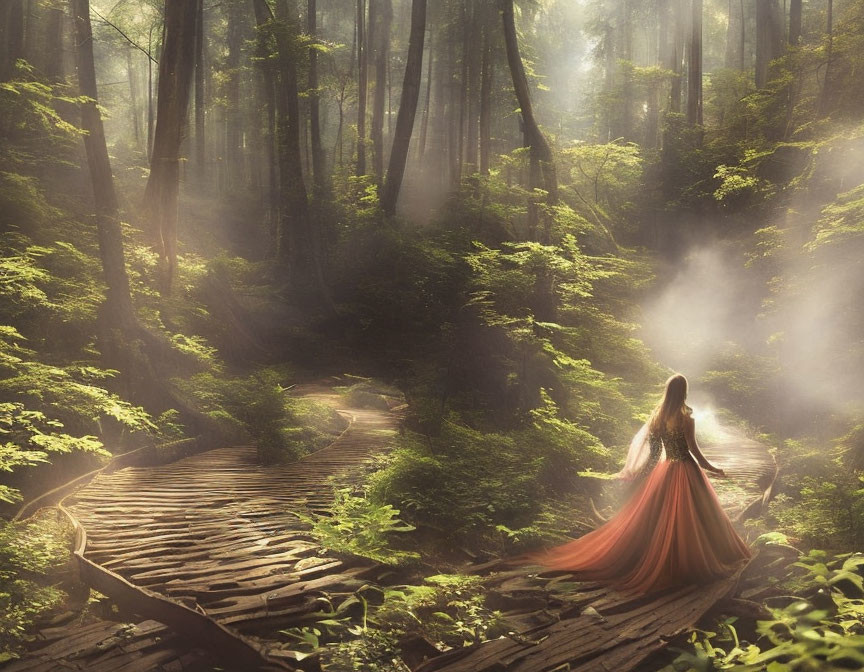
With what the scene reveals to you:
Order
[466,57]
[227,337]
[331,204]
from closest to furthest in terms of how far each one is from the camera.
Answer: [227,337] < [331,204] < [466,57]

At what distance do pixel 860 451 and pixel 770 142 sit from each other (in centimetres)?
1231

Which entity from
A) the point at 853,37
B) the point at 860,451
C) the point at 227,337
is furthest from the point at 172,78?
the point at 853,37

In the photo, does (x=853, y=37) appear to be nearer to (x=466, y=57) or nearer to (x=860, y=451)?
(x=860, y=451)

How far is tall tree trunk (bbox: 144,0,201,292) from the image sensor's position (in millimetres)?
12369

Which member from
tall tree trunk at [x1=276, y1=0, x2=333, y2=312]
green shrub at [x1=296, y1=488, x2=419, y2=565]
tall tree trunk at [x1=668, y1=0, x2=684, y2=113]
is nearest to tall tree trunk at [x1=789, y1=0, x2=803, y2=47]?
tall tree trunk at [x1=668, y1=0, x2=684, y2=113]

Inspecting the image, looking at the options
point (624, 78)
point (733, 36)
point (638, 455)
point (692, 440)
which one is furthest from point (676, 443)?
point (733, 36)

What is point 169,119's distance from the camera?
1236 cm

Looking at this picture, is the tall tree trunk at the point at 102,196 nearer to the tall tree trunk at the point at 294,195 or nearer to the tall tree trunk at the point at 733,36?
the tall tree trunk at the point at 294,195

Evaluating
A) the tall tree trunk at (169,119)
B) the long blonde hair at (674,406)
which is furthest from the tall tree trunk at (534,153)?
the long blonde hair at (674,406)

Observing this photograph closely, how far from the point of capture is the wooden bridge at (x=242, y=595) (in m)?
3.95

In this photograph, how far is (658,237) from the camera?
22.9 metres

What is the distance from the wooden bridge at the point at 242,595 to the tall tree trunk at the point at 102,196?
409 centimetres

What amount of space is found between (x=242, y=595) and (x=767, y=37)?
2723 cm

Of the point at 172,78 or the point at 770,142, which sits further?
the point at 770,142
